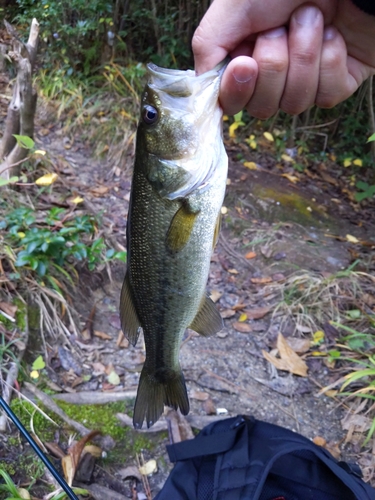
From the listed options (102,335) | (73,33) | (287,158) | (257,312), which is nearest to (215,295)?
(257,312)

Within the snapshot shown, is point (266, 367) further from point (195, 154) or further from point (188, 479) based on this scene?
point (195, 154)

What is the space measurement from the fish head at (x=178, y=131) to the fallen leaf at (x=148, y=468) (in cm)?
182

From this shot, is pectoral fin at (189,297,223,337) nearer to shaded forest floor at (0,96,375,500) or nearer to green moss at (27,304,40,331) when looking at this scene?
shaded forest floor at (0,96,375,500)

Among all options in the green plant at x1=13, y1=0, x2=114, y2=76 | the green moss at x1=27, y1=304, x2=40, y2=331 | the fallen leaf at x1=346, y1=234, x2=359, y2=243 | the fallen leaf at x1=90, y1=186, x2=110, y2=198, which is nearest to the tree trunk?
the fallen leaf at x1=90, y1=186, x2=110, y2=198

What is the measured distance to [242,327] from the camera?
3449mm

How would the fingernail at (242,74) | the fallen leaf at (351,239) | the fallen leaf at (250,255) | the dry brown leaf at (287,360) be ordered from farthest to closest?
the fallen leaf at (351,239)
the fallen leaf at (250,255)
the dry brown leaf at (287,360)
the fingernail at (242,74)

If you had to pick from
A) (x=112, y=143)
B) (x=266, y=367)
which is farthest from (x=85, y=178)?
(x=266, y=367)

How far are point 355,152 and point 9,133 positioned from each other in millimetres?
5103

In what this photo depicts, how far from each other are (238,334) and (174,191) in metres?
2.24

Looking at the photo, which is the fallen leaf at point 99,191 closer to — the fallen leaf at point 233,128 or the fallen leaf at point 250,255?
the fallen leaf at point 250,255

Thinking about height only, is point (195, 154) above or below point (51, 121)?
above

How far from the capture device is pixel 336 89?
1534 millimetres

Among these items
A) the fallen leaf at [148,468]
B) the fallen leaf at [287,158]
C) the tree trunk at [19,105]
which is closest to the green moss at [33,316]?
the fallen leaf at [148,468]

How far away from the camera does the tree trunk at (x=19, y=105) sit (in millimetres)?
3492
